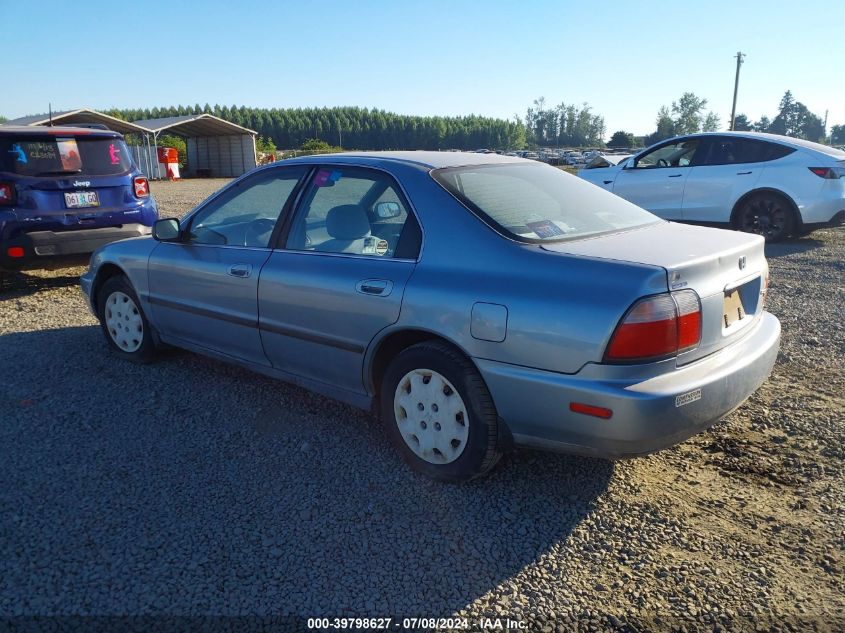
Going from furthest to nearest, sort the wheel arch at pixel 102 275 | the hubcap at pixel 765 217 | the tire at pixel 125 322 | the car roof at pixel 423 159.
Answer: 1. the hubcap at pixel 765 217
2. the wheel arch at pixel 102 275
3. the tire at pixel 125 322
4. the car roof at pixel 423 159

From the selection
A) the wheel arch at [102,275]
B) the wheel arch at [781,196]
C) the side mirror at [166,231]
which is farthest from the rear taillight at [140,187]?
the wheel arch at [781,196]

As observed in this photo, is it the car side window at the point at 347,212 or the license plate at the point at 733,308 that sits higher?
the car side window at the point at 347,212

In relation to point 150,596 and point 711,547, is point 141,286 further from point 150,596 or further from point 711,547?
point 711,547

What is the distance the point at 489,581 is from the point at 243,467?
153cm

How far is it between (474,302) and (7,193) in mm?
6089

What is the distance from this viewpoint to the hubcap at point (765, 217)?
9508 mm

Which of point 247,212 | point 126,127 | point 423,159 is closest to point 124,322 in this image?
point 247,212

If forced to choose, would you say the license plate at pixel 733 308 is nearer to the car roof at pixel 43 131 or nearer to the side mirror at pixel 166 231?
the side mirror at pixel 166 231

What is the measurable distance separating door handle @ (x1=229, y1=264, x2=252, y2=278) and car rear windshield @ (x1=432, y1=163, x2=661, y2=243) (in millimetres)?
1326

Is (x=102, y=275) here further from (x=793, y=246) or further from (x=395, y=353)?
(x=793, y=246)

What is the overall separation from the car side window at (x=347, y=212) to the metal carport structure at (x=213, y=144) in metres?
32.5

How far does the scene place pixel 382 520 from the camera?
3014 millimetres

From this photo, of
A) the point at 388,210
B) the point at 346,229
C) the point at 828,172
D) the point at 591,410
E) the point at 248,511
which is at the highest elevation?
the point at 828,172

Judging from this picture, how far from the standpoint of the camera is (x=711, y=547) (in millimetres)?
2783
